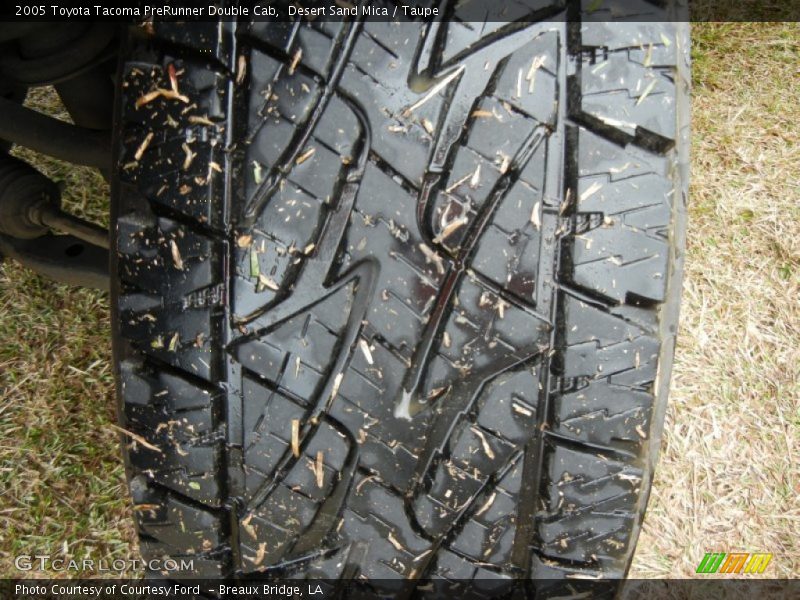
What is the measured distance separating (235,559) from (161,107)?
23.5 inches

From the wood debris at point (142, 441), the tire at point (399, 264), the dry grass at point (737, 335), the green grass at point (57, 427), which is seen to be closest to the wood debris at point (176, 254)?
the tire at point (399, 264)

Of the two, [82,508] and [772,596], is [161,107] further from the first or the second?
[772,596]

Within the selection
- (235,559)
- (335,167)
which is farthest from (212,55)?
(235,559)

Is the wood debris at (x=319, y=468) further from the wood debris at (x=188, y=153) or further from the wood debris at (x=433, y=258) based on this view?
the wood debris at (x=188, y=153)

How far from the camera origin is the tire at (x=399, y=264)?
0.95 m

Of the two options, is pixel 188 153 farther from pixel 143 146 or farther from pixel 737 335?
pixel 737 335

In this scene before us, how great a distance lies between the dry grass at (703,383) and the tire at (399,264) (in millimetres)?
788

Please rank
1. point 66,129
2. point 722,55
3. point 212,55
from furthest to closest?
point 722,55
point 66,129
point 212,55

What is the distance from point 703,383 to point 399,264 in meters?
1.09

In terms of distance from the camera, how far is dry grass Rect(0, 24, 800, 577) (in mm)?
1696

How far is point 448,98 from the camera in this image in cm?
95

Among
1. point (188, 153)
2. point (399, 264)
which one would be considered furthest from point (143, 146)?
point (399, 264)

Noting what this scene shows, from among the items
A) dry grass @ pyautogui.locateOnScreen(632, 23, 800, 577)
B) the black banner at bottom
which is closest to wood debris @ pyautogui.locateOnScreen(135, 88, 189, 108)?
the black banner at bottom

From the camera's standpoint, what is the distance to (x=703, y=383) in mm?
1778
